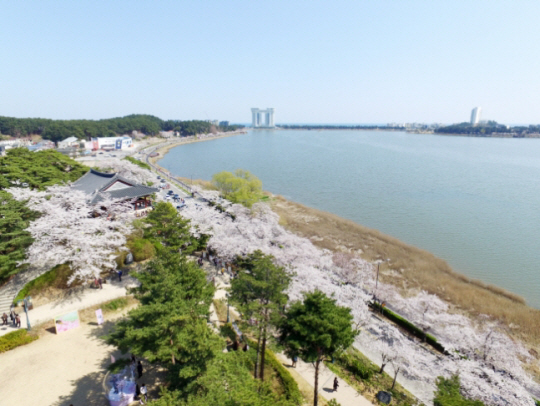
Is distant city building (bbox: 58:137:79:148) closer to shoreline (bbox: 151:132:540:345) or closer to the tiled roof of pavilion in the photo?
the tiled roof of pavilion

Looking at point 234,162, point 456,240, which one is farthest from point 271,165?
point 456,240

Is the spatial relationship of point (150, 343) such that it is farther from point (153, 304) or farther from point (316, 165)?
point (316, 165)

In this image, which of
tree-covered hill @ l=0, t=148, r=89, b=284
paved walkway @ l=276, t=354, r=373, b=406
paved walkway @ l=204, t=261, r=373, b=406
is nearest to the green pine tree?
paved walkway @ l=204, t=261, r=373, b=406

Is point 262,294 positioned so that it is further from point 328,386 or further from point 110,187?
point 110,187

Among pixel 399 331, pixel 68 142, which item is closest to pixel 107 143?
pixel 68 142

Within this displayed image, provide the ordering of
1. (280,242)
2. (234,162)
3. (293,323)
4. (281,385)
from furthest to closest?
(234,162)
(280,242)
(281,385)
(293,323)

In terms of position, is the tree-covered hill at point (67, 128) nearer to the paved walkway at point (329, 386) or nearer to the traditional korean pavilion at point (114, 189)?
the traditional korean pavilion at point (114, 189)
